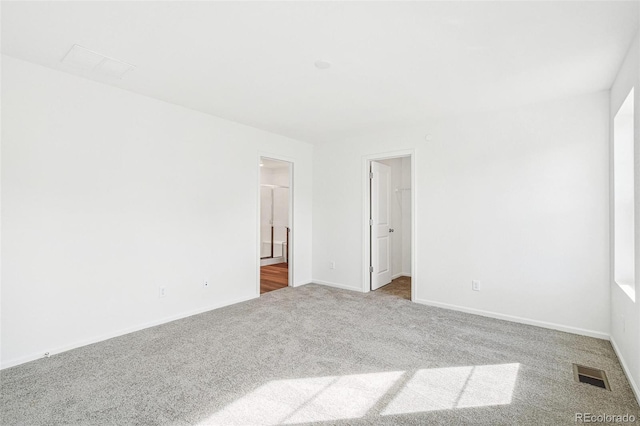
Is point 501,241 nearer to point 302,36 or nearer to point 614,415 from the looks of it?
point 614,415

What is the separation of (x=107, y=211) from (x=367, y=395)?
2.85 metres

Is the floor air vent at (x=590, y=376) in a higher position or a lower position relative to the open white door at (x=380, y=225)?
lower

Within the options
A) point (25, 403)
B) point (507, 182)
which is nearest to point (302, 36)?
point (507, 182)

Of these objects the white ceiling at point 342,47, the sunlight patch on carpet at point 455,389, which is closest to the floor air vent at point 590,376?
the sunlight patch on carpet at point 455,389

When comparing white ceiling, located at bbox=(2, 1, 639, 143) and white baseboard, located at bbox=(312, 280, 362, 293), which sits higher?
white ceiling, located at bbox=(2, 1, 639, 143)

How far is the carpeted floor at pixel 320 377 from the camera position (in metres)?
1.89

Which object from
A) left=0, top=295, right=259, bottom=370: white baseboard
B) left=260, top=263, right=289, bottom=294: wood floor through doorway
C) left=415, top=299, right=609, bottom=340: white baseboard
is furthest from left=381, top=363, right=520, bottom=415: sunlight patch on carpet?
Answer: left=260, top=263, right=289, bottom=294: wood floor through doorway

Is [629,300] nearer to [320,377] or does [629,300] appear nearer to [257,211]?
[320,377]

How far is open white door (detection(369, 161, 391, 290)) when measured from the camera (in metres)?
4.87

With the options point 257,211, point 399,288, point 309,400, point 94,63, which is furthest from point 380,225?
point 94,63

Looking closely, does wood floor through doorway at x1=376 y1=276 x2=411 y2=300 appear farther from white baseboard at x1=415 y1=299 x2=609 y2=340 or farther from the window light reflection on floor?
the window light reflection on floor

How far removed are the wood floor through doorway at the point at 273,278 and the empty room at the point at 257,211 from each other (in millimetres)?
527

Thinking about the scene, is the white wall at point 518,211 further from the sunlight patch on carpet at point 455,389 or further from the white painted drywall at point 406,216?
the white painted drywall at point 406,216

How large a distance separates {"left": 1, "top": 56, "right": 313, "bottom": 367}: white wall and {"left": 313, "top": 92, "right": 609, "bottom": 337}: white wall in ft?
8.12
